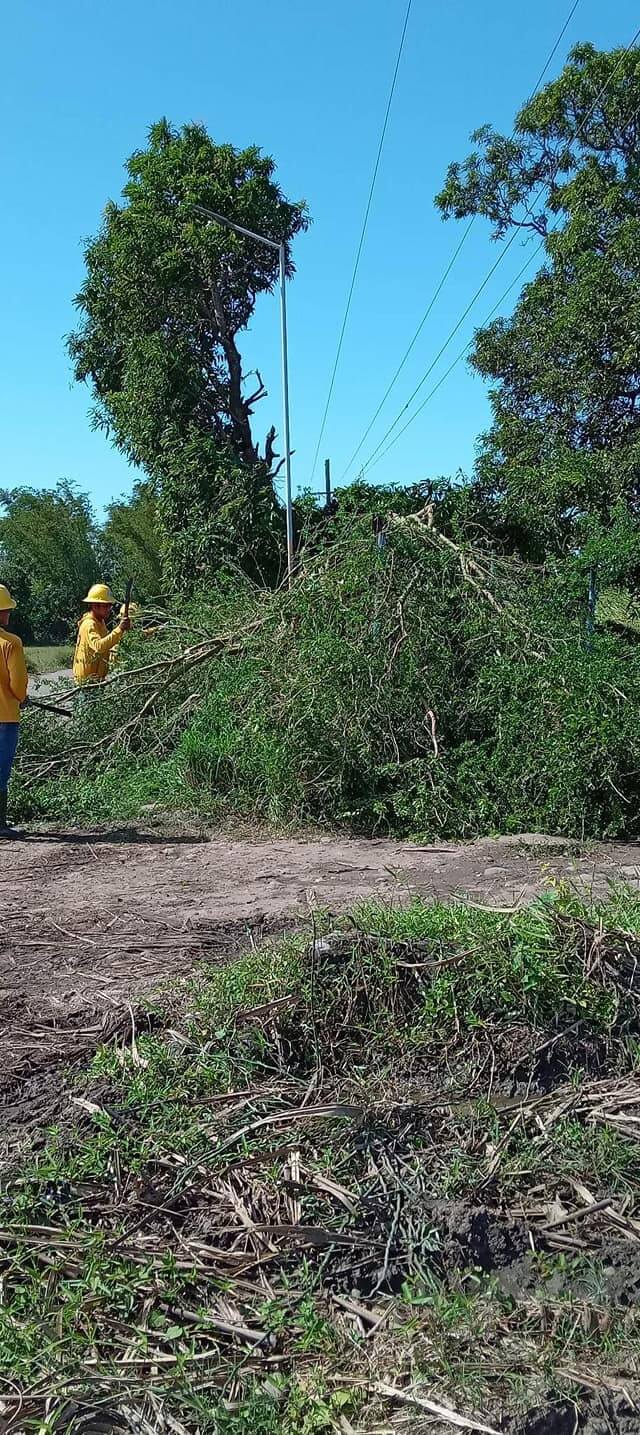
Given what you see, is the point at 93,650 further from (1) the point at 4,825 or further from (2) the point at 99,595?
(1) the point at 4,825

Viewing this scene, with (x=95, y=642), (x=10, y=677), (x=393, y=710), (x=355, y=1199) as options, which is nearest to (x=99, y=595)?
(x=95, y=642)

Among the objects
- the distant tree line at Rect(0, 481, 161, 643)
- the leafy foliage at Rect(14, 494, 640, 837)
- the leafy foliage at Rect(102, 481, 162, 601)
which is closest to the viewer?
→ the leafy foliage at Rect(14, 494, 640, 837)

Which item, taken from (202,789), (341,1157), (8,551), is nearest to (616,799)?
(202,789)

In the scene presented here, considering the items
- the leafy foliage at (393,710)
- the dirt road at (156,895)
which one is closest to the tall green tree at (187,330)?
the leafy foliage at (393,710)

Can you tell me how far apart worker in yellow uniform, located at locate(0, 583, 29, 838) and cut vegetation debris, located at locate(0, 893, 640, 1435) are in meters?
4.69

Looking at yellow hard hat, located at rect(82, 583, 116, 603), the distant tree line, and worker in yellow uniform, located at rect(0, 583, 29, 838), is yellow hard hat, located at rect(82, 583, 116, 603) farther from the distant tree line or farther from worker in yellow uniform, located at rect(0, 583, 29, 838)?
the distant tree line

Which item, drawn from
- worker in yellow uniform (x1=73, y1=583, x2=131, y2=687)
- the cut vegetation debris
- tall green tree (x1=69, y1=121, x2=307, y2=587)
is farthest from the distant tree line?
the cut vegetation debris

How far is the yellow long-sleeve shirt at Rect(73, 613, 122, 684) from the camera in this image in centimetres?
1031

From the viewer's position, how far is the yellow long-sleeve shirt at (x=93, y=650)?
10.3m

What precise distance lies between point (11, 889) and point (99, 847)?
1.37 metres

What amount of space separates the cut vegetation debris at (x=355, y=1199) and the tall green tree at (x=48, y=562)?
4144 centimetres

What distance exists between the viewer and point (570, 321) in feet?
47.3

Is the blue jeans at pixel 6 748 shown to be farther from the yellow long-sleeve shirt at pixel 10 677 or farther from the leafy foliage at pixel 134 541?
the leafy foliage at pixel 134 541

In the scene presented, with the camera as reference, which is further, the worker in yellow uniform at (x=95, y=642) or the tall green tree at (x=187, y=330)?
the tall green tree at (x=187, y=330)
